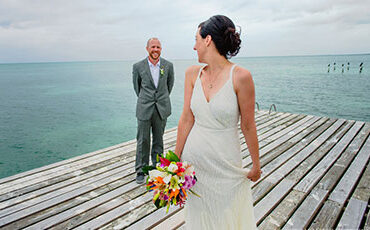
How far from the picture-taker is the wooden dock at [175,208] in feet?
8.90

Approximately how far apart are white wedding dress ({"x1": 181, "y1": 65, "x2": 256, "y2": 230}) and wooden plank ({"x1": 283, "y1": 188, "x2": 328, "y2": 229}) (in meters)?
1.11

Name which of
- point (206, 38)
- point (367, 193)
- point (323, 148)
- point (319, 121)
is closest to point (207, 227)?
point (206, 38)

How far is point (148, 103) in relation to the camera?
3.53 metres

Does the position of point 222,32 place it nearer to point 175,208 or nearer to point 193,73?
point 193,73

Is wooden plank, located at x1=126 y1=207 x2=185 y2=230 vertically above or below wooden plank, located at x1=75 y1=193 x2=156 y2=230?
above

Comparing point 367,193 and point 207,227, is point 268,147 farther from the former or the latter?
point 207,227

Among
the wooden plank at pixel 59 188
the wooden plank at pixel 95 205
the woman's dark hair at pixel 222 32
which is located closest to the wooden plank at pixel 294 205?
the wooden plank at pixel 95 205

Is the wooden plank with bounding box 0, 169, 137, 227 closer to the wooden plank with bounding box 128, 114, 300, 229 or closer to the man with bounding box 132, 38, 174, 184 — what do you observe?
the man with bounding box 132, 38, 174, 184

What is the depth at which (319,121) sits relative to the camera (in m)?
6.76

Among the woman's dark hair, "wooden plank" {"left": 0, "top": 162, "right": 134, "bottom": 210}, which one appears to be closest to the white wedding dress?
the woman's dark hair

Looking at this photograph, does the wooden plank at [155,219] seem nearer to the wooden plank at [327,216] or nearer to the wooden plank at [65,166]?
the wooden plank at [327,216]

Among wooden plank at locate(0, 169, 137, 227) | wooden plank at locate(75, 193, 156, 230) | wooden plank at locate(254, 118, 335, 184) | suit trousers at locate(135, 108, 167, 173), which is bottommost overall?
wooden plank at locate(0, 169, 137, 227)

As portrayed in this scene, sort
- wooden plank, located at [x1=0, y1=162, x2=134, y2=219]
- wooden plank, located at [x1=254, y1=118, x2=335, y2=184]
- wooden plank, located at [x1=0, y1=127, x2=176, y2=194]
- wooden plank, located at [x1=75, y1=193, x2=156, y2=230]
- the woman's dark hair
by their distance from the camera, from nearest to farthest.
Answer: the woman's dark hair < wooden plank, located at [x1=75, y1=193, x2=156, y2=230] < wooden plank, located at [x1=0, y1=162, x2=134, y2=219] < wooden plank, located at [x1=0, y1=127, x2=176, y2=194] < wooden plank, located at [x1=254, y1=118, x2=335, y2=184]

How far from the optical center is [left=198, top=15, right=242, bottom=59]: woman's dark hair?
1.42 meters
